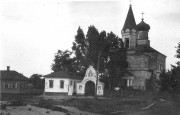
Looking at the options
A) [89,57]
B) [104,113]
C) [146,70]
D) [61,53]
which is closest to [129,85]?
[146,70]

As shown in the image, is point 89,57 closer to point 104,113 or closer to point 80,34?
point 80,34

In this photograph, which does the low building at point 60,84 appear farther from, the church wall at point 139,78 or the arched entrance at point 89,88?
the church wall at point 139,78

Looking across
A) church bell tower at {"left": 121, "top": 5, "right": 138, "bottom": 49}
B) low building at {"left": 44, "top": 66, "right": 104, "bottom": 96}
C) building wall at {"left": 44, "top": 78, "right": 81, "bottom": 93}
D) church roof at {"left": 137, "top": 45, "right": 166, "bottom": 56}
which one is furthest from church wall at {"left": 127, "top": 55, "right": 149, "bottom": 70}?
building wall at {"left": 44, "top": 78, "right": 81, "bottom": 93}

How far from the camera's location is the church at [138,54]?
56.4 metres

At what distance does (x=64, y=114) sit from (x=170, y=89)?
26028mm

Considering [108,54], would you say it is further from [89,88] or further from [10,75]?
[10,75]

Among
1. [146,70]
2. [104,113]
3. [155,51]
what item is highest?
[155,51]

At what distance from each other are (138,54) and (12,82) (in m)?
22.4

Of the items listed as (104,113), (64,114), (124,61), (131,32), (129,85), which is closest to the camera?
(64,114)

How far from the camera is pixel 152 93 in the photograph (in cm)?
4391

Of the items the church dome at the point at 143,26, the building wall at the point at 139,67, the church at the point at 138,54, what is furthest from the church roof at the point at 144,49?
the church dome at the point at 143,26

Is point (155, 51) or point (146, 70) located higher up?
point (155, 51)

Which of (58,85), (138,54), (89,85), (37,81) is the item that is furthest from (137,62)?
(37,81)

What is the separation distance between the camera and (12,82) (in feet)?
174
